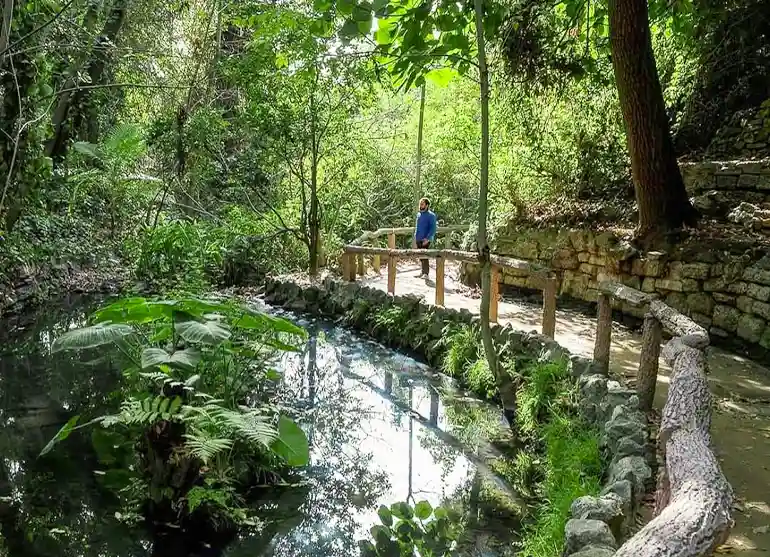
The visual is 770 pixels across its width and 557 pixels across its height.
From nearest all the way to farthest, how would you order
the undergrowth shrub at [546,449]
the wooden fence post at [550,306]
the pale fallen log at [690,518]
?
the pale fallen log at [690,518], the undergrowth shrub at [546,449], the wooden fence post at [550,306]

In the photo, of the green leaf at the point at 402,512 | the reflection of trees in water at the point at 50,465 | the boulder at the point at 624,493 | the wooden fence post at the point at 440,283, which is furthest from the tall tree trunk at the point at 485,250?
the reflection of trees in water at the point at 50,465

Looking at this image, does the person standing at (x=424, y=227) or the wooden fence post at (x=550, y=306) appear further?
the person standing at (x=424, y=227)

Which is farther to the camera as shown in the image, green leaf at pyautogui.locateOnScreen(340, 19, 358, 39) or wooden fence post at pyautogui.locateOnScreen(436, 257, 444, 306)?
wooden fence post at pyautogui.locateOnScreen(436, 257, 444, 306)

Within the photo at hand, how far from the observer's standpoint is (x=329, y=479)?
4.68 metres

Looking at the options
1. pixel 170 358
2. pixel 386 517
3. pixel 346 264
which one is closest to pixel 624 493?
pixel 386 517

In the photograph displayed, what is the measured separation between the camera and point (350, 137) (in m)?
11.4

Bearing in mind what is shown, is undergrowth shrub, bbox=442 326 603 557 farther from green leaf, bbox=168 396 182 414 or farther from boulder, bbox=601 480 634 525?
green leaf, bbox=168 396 182 414

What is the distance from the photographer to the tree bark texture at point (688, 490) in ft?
5.08

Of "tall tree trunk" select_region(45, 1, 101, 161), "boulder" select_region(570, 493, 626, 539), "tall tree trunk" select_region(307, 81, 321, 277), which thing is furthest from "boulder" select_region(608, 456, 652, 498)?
"tall tree trunk" select_region(307, 81, 321, 277)

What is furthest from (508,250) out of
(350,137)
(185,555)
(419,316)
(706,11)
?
(185,555)

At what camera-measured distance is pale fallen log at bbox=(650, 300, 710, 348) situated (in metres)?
3.44

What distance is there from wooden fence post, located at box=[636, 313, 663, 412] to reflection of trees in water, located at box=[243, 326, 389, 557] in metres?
1.85

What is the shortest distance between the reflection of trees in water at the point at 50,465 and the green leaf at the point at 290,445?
979mm

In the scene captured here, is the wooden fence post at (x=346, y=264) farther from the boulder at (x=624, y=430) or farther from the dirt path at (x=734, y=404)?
the boulder at (x=624, y=430)
